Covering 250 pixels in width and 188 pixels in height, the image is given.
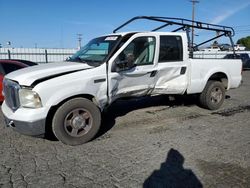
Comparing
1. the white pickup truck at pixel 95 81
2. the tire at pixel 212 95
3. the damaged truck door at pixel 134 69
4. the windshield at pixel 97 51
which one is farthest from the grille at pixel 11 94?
the tire at pixel 212 95

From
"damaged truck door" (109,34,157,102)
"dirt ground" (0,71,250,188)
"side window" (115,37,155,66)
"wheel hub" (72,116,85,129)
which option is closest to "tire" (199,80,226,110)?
"dirt ground" (0,71,250,188)

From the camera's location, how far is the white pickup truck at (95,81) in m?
4.26

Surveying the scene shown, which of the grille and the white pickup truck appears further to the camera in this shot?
the grille

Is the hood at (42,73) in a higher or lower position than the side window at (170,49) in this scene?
lower

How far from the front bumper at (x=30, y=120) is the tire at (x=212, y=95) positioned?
4518 mm

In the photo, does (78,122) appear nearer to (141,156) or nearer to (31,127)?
(31,127)

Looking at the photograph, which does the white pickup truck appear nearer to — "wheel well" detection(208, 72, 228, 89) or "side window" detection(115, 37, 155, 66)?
"side window" detection(115, 37, 155, 66)

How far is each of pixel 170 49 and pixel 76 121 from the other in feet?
9.45

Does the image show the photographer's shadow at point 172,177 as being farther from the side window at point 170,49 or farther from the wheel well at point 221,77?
the wheel well at point 221,77

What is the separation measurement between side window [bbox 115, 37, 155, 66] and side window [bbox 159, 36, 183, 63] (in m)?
0.27

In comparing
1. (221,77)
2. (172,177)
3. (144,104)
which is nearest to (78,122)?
(172,177)

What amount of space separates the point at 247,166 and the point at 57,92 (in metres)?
3.18

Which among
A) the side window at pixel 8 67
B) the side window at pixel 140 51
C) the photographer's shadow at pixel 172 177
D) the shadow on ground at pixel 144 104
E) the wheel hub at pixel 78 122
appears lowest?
the photographer's shadow at pixel 172 177

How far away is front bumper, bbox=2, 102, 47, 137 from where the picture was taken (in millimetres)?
4168
